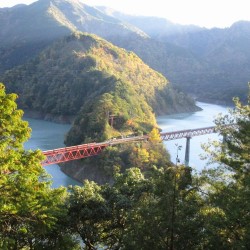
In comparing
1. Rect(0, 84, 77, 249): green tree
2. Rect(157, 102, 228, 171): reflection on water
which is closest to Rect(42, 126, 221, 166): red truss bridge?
Rect(157, 102, 228, 171): reflection on water

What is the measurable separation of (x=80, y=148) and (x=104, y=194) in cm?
2955

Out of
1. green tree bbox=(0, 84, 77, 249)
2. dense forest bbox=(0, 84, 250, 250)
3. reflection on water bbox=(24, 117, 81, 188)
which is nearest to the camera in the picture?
green tree bbox=(0, 84, 77, 249)

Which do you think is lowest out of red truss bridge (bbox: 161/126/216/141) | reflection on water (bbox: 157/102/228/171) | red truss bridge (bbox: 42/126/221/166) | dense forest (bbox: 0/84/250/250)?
reflection on water (bbox: 157/102/228/171)

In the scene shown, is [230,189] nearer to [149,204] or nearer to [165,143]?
[149,204]

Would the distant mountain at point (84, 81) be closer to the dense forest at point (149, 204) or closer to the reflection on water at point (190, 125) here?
the reflection on water at point (190, 125)

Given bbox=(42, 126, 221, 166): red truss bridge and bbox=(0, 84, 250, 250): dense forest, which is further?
bbox=(42, 126, 221, 166): red truss bridge

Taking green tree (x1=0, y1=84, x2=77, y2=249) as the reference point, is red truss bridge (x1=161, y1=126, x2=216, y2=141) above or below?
below

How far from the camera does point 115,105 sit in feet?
212

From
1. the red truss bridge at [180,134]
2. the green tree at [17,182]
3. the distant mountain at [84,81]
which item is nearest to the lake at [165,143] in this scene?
the red truss bridge at [180,134]

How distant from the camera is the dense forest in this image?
10.7 meters

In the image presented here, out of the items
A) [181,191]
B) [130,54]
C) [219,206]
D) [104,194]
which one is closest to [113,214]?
[104,194]

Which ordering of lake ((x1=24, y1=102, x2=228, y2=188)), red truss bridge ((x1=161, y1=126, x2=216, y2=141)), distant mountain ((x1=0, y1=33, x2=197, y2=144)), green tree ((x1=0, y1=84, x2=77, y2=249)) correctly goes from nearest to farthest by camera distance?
green tree ((x1=0, y1=84, x2=77, y2=249))
lake ((x1=24, y1=102, x2=228, y2=188))
red truss bridge ((x1=161, y1=126, x2=216, y2=141))
distant mountain ((x1=0, y1=33, x2=197, y2=144))

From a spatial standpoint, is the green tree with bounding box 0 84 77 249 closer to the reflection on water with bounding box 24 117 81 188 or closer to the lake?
the lake

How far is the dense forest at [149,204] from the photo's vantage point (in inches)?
421
